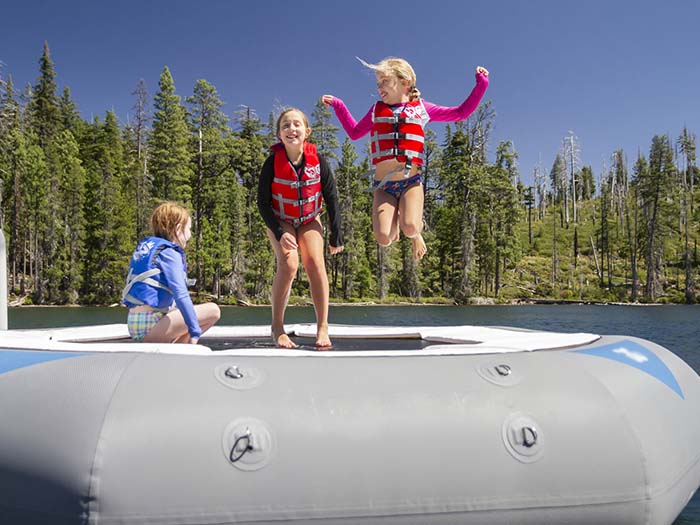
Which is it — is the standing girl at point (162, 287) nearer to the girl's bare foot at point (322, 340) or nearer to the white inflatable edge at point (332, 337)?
the white inflatable edge at point (332, 337)

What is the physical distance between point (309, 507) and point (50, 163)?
38754 millimetres

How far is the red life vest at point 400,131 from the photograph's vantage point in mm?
4180

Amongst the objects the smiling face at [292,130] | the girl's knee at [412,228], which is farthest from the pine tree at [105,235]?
the smiling face at [292,130]

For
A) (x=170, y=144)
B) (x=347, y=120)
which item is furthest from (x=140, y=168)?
(x=347, y=120)

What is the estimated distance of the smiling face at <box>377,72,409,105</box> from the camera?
4.16 meters

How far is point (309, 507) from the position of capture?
2.29 m

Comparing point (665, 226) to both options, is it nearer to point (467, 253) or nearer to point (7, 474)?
point (467, 253)

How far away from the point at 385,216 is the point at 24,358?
8.28ft

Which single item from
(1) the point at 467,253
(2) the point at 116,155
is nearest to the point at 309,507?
(1) the point at 467,253

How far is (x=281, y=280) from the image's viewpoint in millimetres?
4078

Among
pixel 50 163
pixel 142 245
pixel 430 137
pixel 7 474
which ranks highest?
pixel 430 137

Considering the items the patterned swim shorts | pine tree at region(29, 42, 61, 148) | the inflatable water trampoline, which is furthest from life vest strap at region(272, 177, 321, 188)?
pine tree at region(29, 42, 61, 148)

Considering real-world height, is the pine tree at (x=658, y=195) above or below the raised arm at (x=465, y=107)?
above

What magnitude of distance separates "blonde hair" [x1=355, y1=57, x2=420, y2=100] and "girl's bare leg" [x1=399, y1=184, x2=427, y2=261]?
2.34 ft
